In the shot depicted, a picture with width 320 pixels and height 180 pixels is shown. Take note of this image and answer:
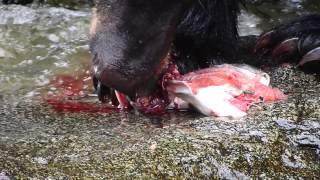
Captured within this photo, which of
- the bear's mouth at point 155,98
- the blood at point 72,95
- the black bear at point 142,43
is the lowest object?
the blood at point 72,95

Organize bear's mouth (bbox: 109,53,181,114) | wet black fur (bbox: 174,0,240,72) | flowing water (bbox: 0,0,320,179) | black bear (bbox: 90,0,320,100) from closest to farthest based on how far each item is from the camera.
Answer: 1. flowing water (bbox: 0,0,320,179)
2. black bear (bbox: 90,0,320,100)
3. bear's mouth (bbox: 109,53,181,114)
4. wet black fur (bbox: 174,0,240,72)

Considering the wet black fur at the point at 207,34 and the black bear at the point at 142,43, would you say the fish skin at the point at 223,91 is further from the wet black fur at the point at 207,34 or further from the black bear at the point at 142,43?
the wet black fur at the point at 207,34

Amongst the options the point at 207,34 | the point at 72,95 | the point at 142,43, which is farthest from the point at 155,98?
the point at 207,34

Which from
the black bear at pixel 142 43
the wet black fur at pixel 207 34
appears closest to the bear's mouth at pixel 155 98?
the black bear at pixel 142 43

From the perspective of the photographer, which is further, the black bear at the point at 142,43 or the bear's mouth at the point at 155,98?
the bear's mouth at the point at 155,98

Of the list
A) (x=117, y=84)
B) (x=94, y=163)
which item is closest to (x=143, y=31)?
(x=117, y=84)

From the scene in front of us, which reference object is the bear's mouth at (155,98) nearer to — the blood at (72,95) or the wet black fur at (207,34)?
the blood at (72,95)

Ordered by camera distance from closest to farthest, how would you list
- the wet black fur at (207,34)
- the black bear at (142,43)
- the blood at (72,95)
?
the black bear at (142,43) < the blood at (72,95) < the wet black fur at (207,34)

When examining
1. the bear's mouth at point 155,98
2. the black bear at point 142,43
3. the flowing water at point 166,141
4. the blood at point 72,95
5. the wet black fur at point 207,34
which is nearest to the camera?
the flowing water at point 166,141

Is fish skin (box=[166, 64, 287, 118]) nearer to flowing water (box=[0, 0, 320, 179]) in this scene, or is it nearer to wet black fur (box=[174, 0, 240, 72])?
flowing water (box=[0, 0, 320, 179])

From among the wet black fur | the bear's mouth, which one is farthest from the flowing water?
the wet black fur

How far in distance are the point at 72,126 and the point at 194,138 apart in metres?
0.40

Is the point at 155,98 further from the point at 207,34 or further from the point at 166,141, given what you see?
the point at 207,34

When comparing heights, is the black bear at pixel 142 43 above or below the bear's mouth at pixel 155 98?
above
